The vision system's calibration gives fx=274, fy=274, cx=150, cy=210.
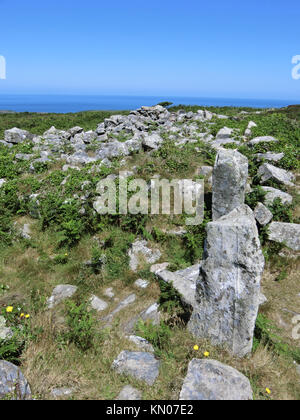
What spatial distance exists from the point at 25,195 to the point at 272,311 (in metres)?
9.75

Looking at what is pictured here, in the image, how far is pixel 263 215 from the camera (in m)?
8.74

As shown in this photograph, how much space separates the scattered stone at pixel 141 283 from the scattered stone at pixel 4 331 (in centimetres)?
347

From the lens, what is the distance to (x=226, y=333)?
4.68 metres

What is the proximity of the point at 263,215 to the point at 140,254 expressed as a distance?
411 cm

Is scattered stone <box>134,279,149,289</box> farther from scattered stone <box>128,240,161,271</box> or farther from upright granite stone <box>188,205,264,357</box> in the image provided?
upright granite stone <box>188,205,264,357</box>

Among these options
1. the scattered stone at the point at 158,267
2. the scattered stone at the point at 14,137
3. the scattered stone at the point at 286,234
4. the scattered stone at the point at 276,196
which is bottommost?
the scattered stone at the point at 158,267

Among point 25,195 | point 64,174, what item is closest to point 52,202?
point 25,195

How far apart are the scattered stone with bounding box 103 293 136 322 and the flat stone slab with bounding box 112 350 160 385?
1.95 meters

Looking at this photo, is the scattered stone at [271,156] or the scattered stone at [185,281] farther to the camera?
the scattered stone at [271,156]

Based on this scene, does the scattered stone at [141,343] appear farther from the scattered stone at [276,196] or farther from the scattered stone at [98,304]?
the scattered stone at [276,196]

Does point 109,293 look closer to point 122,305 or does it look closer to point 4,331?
point 122,305

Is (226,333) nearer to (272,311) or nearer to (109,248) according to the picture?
(272,311)

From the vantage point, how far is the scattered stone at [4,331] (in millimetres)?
4599

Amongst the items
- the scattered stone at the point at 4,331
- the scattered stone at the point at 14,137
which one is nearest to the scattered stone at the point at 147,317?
the scattered stone at the point at 4,331
